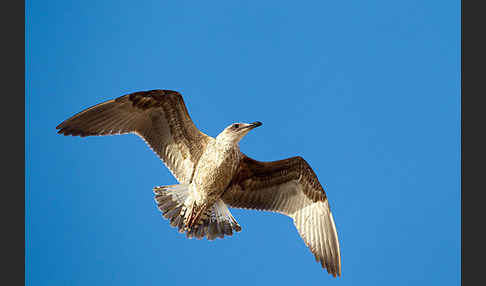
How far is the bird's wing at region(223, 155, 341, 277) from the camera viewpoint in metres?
4.62

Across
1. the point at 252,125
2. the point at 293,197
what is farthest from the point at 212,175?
the point at 293,197

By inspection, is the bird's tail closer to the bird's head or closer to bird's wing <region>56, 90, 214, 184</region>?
bird's wing <region>56, 90, 214, 184</region>

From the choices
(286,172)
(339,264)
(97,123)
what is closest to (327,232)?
(339,264)

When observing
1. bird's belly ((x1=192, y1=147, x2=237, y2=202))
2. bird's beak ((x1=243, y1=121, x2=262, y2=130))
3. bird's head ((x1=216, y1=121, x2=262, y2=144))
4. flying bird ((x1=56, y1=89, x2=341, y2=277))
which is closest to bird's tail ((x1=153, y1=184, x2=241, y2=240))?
flying bird ((x1=56, y1=89, x2=341, y2=277))

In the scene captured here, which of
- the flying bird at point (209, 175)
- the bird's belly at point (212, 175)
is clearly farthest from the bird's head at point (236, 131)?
the bird's belly at point (212, 175)

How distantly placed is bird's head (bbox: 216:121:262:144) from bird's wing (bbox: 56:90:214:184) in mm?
202

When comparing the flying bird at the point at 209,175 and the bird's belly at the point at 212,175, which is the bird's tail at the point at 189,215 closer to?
the flying bird at the point at 209,175

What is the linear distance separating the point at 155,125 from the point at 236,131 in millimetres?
774

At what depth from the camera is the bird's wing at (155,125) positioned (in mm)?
4371

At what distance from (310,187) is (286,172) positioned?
0.91 ft

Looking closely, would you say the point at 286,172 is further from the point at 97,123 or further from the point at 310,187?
the point at 97,123

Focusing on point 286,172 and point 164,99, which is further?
point 286,172

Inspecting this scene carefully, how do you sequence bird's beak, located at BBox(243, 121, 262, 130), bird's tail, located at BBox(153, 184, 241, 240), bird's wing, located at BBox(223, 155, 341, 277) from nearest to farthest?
bird's beak, located at BBox(243, 121, 262, 130) → bird's tail, located at BBox(153, 184, 241, 240) → bird's wing, located at BBox(223, 155, 341, 277)

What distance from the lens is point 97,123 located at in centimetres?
438
